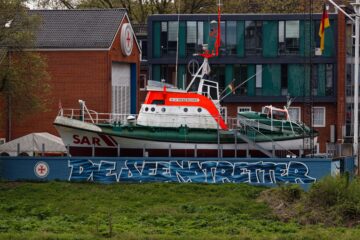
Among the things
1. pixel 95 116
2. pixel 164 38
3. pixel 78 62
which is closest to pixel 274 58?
pixel 164 38

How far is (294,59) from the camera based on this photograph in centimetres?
6650

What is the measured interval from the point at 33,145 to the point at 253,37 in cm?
2334

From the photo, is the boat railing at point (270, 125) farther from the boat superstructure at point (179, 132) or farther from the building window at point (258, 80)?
the building window at point (258, 80)

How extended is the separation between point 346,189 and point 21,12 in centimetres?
1762

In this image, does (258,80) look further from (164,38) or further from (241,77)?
(164,38)

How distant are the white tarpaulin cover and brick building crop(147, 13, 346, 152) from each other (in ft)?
61.5

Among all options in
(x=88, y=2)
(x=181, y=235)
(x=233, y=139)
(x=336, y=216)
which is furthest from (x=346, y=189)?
(x=88, y=2)

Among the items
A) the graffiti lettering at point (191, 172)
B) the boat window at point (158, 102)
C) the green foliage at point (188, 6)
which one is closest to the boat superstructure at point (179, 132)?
the boat window at point (158, 102)


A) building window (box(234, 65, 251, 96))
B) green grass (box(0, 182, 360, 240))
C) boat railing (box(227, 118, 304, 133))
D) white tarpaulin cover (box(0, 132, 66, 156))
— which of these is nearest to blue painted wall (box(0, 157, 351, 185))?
green grass (box(0, 182, 360, 240))

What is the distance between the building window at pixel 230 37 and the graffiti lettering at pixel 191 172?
24653 mm

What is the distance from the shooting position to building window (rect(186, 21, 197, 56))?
67438 mm

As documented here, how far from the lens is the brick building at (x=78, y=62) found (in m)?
55.2

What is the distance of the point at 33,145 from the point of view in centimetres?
4862

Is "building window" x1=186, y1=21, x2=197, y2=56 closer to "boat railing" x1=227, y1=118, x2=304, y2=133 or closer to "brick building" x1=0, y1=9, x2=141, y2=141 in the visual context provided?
"brick building" x1=0, y1=9, x2=141, y2=141
